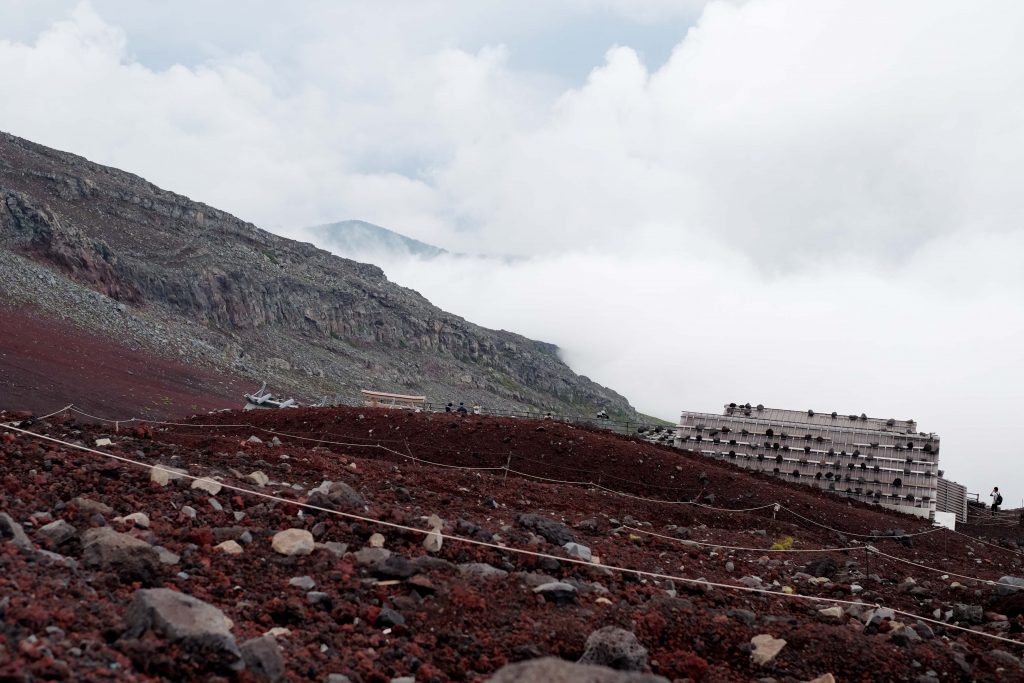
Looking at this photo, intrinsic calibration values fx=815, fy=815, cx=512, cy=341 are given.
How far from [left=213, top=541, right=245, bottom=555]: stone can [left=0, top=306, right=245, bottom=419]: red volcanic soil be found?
2524cm

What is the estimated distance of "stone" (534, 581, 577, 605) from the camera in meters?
7.86

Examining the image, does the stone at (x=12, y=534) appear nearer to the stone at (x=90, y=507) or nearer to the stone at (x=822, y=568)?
the stone at (x=90, y=507)

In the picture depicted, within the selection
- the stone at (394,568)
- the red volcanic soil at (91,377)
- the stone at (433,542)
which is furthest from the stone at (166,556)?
the red volcanic soil at (91,377)

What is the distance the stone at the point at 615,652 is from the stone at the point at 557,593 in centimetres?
144

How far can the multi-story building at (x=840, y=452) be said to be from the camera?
27.8m

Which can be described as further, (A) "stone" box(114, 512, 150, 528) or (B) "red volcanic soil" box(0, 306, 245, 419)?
(B) "red volcanic soil" box(0, 306, 245, 419)

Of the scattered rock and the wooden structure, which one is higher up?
the wooden structure

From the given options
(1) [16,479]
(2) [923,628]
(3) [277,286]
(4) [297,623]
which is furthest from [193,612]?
(3) [277,286]

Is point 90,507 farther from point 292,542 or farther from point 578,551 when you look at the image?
point 578,551

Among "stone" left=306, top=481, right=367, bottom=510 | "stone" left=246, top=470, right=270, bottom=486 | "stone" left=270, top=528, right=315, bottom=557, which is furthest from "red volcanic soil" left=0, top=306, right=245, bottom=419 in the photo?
"stone" left=270, top=528, right=315, bottom=557

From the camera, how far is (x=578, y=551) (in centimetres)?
973

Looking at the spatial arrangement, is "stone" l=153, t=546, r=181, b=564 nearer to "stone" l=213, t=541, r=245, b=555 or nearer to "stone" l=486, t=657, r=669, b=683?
"stone" l=213, t=541, r=245, b=555

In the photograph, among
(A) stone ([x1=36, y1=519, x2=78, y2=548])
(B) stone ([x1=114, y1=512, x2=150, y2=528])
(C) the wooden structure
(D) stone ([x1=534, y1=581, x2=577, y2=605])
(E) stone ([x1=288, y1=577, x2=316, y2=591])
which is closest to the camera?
(A) stone ([x1=36, y1=519, x2=78, y2=548])

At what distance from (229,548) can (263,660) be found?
2.48 meters
